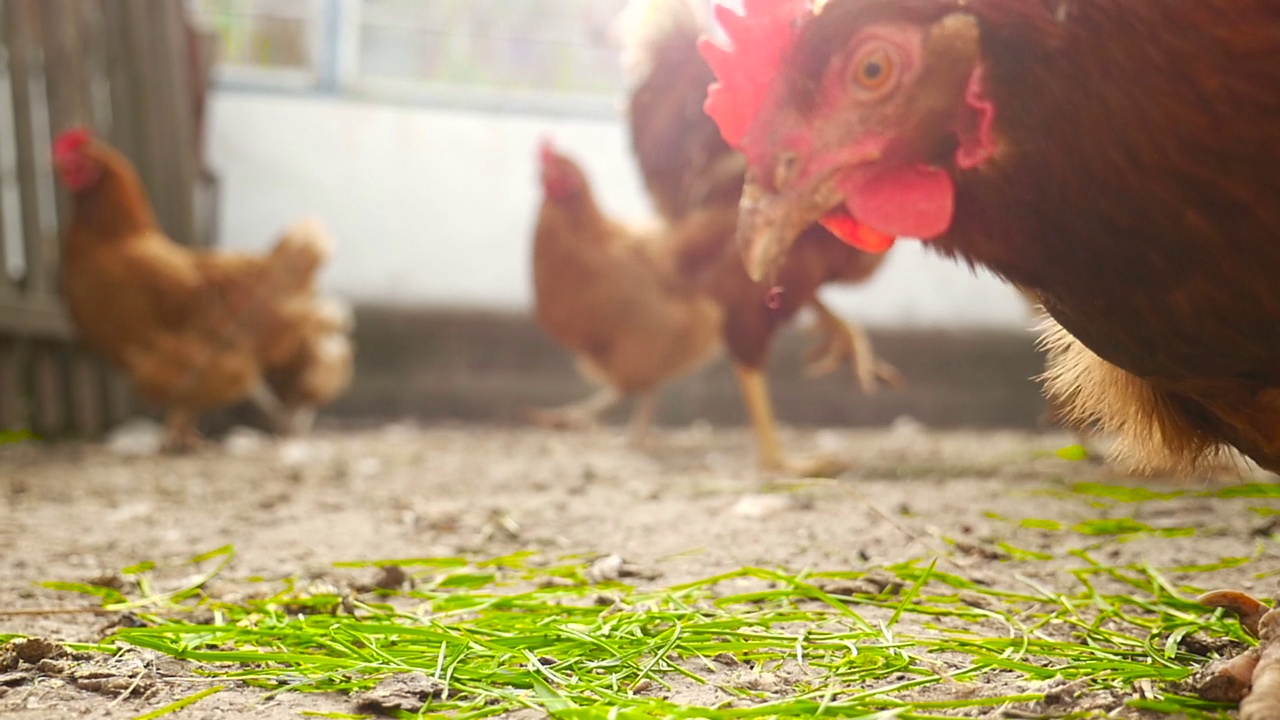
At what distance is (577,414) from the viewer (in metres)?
5.60

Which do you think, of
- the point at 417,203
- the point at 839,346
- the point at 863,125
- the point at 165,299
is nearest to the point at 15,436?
the point at 165,299

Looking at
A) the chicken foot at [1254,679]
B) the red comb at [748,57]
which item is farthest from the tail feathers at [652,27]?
the chicken foot at [1254,679]

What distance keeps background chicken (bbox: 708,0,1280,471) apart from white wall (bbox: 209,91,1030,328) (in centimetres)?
501

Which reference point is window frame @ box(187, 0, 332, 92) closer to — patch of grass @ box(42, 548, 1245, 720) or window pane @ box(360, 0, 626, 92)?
window pane @ box(360, 0, 626, 92)

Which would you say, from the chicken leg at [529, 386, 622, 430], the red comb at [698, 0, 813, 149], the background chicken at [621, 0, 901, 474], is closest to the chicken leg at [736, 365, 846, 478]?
the background chicken at [621, 0, 901, 474]

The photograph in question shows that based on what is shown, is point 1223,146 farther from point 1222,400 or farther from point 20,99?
point 20,99

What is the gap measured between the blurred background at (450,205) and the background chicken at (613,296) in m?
1.18

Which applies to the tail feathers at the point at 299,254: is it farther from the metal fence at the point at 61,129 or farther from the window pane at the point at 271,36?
the window pane at the point at 271,36

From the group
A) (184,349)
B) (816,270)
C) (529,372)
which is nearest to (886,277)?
(529,372)

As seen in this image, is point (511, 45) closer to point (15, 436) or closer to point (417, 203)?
point (417, 203)

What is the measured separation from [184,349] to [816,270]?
296 cm

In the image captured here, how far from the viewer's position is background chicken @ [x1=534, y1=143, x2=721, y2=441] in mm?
4832

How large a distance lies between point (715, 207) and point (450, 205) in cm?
299

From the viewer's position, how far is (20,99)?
4.45 metres
